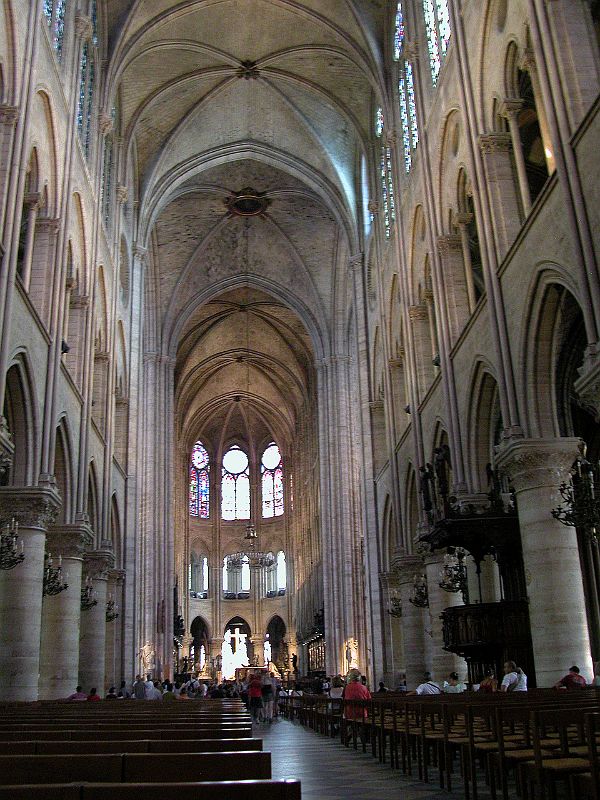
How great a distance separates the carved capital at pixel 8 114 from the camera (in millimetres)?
13898

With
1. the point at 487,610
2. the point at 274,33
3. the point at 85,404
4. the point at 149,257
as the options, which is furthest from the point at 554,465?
the point at 149,257

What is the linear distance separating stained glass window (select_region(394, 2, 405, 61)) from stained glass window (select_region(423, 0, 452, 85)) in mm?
2419

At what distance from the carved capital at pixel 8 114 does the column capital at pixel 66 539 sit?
27.9ft

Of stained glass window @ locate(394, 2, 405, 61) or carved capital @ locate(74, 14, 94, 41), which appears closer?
carved capital @ locate(74, 14, 94, 41)

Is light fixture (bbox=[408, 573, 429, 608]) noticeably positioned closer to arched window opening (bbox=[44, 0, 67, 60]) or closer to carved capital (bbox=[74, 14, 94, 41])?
arched window opening (bbox=[44, 0, 67, 60])

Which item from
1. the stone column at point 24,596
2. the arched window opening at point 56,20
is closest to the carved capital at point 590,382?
the stone column at point 24,596

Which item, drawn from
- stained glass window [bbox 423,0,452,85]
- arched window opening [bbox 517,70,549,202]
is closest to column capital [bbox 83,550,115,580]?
arched window opening [bbox 517,70,549,202]

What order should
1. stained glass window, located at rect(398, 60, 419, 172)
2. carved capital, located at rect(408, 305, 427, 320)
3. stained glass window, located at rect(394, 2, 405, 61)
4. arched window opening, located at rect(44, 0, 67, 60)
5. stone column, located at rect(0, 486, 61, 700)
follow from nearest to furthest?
stone column, located at rect(0, 486, 61, 700) → arched window opening, located at rect(44, 0, 67, 60) → carved capital, located at rect(408, 305, 427, 320) → stained glass window, located at rect(398, 60, 419, 172) → stained glass window, located at rect(394, 2, 405, 61)

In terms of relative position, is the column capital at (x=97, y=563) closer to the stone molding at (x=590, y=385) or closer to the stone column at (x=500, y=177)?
the stone column at (x=500, y=177)

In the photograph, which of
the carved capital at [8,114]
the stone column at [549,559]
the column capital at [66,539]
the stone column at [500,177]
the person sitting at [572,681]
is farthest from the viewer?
the column capital at [66,539]

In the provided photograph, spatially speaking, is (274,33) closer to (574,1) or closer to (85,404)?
(85,404)

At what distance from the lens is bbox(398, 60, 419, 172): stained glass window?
21.9 meters

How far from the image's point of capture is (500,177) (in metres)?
15.2

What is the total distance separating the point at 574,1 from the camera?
472 inches
